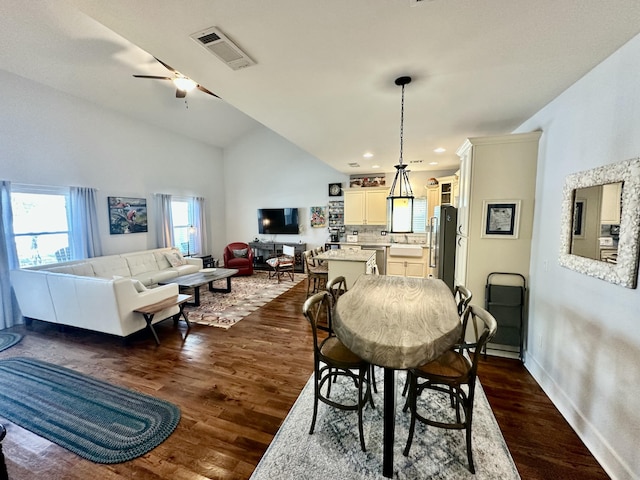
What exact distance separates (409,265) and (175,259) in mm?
5192

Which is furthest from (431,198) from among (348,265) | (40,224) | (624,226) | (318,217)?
(40,224)

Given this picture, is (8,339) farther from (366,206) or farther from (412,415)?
(366,206)

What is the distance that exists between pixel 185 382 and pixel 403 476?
79.0 inches

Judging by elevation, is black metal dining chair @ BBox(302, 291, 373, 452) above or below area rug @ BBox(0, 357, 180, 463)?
above

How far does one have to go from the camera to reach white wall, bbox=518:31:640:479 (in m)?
1.53

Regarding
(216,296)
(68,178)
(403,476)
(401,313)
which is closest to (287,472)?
(403,476)

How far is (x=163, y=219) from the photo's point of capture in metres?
5.99

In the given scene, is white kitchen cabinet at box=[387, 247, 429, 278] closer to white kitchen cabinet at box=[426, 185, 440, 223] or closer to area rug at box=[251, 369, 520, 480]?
white kitchen cabinet at box=[426, 185, 440, 223]

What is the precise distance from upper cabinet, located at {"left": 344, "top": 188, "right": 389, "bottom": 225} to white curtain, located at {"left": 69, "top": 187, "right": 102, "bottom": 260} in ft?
17.0

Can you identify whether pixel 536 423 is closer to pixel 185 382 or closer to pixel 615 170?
pixel 615 170

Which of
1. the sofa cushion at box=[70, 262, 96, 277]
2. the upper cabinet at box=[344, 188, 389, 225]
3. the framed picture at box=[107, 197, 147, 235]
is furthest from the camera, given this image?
the upper cabinet at box=[344, 188, 389, 225]

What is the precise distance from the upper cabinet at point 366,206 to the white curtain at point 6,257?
5.92 meters

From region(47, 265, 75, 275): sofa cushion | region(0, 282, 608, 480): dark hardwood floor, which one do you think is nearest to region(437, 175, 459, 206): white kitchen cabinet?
region(0, 282, 608, 480): dark hardwood floor

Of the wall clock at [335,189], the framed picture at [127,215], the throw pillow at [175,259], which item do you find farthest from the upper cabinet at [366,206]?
the framed picture at [127,215]
